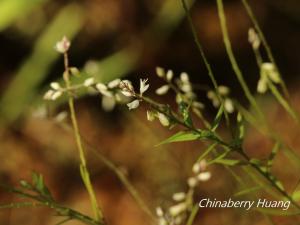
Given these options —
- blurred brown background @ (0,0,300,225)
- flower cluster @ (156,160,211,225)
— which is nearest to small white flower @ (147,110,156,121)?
flower cluster @ (156,160,211,225)

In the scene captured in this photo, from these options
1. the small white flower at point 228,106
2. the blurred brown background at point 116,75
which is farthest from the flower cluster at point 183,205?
the blurred brown background at point 116,75

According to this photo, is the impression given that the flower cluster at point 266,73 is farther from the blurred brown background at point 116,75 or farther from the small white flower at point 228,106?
the blurred brown background at point 116,75

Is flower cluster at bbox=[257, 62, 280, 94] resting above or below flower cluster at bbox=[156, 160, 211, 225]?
above

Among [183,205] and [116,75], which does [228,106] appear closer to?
[183,205]

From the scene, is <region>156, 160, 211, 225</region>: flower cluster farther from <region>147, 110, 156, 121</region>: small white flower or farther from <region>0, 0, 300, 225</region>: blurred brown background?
<region>0, 0, 300, 225</region>: blurred brown background

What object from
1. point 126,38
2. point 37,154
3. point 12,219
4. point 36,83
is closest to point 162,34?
point 126,38

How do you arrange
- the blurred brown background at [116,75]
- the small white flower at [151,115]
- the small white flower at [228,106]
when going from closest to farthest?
the small white flower at [151,115] → the small white flower at [228,106] → the blurred brown background at [116,75]

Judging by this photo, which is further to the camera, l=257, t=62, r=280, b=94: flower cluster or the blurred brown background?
the blurred brown background

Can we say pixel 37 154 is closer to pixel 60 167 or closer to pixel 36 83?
pixel 60 167

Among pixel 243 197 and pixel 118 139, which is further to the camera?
pixel 118 139
